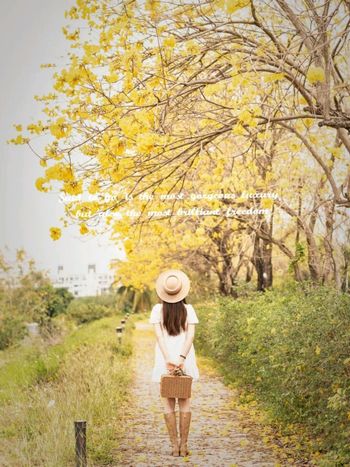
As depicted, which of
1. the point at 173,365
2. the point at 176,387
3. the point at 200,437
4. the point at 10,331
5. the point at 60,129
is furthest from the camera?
the point at 10,331

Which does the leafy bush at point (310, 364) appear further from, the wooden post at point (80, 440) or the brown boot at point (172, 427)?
the wooden post at point (80, 440)

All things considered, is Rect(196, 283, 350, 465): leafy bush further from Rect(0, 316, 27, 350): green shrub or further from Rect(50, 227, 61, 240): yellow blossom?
Rect(0, 316, 27, 350): green shrub

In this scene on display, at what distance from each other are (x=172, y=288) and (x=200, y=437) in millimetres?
2182

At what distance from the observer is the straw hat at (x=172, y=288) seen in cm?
661

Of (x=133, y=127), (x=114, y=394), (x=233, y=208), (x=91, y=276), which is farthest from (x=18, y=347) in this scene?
(x=91, y=276)

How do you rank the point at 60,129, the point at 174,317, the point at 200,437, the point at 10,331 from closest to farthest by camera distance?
the point at 60,129, the point at 174,317, the point at 200,437, the point at 10,331

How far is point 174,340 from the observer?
21.7ft

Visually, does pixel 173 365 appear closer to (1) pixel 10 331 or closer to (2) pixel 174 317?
(2) pixel 174 317

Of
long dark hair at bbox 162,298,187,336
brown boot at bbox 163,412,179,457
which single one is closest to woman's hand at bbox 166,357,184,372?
long dark hair at bbox 162,298,187,336

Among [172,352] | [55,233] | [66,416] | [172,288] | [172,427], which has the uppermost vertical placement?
[55,233]

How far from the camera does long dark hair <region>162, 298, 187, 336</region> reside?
21.7 feet

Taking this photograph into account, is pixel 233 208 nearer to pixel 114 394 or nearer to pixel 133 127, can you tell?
pixel 114 394

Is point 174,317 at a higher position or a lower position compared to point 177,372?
higher

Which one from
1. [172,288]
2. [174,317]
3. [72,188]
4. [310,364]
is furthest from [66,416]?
[72,188]
